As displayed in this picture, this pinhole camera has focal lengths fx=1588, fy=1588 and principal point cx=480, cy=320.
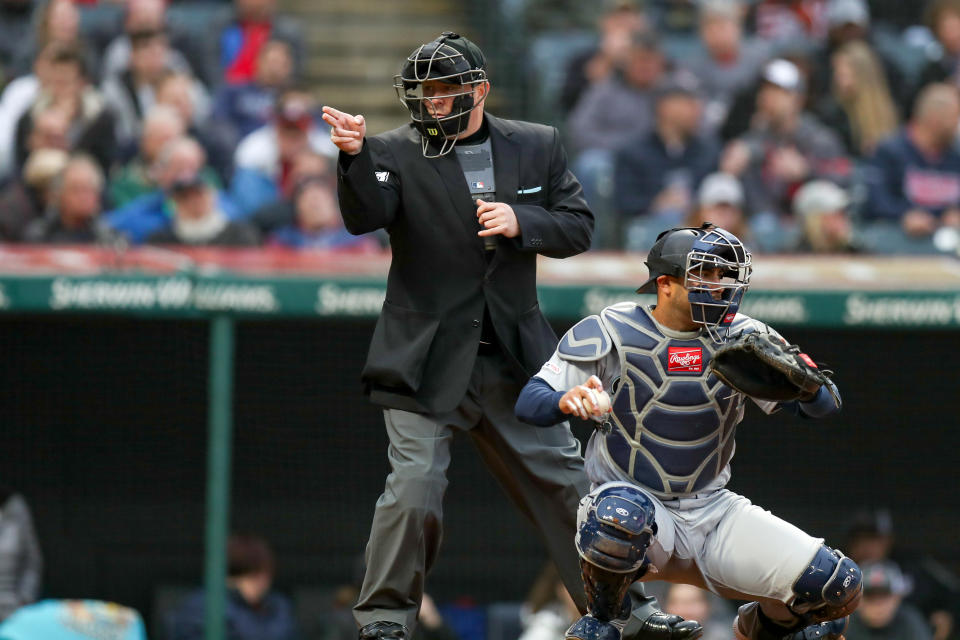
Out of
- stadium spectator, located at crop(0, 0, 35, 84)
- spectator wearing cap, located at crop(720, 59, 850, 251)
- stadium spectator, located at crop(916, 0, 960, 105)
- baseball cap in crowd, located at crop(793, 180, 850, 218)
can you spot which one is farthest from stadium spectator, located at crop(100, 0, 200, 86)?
stadium spectator, located at crop(916, 0, 960, 105)

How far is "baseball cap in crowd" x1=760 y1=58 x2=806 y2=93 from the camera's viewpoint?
9.38 metres

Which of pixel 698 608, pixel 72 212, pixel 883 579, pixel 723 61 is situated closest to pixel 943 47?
pixel 723 61

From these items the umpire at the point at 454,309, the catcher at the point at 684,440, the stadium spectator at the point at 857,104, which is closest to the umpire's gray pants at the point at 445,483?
the umpire at the point at 454,309

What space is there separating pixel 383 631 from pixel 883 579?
3.47m

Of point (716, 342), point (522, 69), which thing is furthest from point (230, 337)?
point (522, 69)

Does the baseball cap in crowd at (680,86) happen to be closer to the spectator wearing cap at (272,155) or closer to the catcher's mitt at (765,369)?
the spectator wearing cap at (272,155)

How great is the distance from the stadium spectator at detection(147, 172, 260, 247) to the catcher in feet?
12.3

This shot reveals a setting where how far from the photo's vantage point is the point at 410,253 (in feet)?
15.4

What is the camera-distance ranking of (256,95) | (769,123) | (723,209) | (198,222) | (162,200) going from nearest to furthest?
(198,222), (162,200), (723,209), (256,95), (769,123)

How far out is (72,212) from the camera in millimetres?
7969

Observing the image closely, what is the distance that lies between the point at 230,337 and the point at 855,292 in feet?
9.01

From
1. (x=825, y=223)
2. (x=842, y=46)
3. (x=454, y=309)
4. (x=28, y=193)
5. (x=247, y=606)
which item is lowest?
(x=247, y=606)

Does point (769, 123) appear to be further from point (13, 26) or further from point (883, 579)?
point (13, 26)

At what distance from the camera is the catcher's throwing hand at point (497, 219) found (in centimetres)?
447
